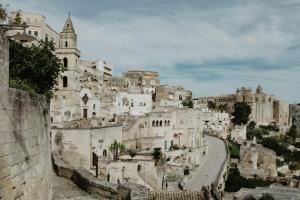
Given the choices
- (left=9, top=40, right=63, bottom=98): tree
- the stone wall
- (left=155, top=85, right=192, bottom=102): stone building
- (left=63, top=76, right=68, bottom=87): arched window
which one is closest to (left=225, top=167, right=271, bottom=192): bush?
(left=63, top=76, right=68, bottom=87): arched window

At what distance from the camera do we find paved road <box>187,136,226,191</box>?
36281mm

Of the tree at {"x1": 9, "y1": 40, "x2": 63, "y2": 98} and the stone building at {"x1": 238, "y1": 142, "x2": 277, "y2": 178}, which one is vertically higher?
the tree at {"x1": 9, "y1": 40, "x2": 63, "y2": 98}

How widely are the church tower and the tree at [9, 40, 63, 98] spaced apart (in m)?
30.5

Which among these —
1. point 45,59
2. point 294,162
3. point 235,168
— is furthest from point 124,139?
point 294,162

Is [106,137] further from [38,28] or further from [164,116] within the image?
[38,28]

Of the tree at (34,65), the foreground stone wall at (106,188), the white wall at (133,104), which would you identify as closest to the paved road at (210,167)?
the white wall at (133,104)

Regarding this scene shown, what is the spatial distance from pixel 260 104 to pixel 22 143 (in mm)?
103558

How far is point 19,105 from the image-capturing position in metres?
7.47

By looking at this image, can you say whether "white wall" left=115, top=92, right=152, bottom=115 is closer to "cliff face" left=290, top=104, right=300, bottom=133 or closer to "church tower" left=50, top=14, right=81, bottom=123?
"church tower" left=50, top=14, right=81, bottom=123

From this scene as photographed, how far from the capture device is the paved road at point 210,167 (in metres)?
36.3

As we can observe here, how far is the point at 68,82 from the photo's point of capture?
47812 millimetres

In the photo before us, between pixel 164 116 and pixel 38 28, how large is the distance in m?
26.9

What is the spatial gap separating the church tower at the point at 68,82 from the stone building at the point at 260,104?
5983cm

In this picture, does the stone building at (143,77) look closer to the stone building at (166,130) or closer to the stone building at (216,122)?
the stone building at (216,122)
